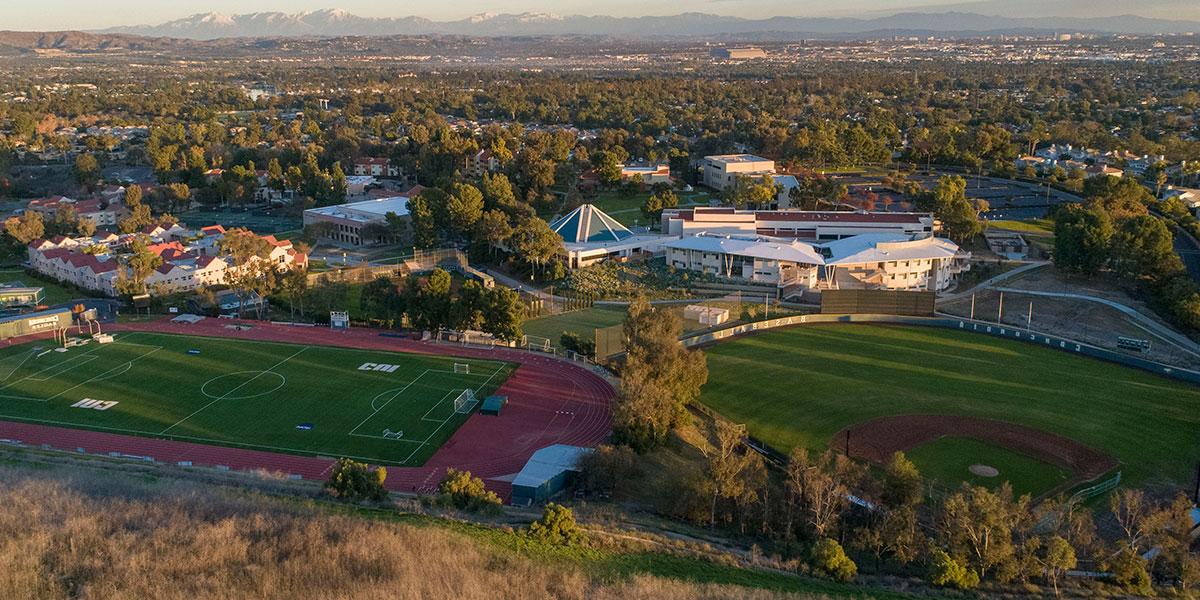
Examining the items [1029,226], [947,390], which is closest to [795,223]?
[1029,226]

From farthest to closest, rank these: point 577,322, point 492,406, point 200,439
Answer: point 577,322 → point 492,406 → point 200,439

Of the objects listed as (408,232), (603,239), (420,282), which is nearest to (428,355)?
(420,282)

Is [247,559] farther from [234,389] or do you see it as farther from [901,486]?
[234,389]

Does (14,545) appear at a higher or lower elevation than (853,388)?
higher

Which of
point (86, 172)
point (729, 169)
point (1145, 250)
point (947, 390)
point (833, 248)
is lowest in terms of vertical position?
point (947, 390)

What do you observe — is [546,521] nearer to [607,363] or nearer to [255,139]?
[607,363]

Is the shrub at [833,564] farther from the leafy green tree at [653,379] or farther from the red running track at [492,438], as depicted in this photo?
the red running track at [492,438]
